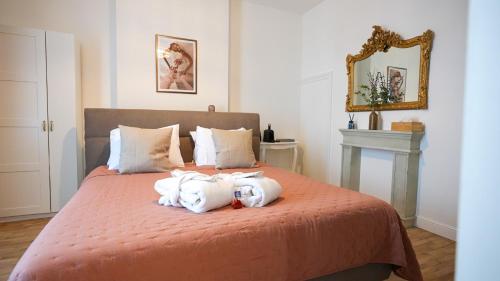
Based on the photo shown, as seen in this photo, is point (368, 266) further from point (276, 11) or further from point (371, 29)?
point (276, 11)

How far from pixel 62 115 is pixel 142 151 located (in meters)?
1.18

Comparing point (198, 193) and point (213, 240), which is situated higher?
point (198, 193)

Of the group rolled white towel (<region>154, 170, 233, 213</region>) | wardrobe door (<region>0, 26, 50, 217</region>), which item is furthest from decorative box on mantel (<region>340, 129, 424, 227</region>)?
wardrobe door (<region>0, 26, 50, 217</region>)

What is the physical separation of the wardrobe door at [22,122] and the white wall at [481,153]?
134 inches

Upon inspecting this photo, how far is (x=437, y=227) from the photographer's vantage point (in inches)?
99.6

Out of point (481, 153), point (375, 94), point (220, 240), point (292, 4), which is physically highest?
point (292, 4)

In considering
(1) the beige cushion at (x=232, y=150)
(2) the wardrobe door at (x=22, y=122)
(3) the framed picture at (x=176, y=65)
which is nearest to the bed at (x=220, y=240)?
(1) the beige cushion at (x=232, y=150)

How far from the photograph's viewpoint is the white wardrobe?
2.61 m

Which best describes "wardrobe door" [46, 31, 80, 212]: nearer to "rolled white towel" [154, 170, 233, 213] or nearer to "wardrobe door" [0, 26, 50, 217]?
"wardrobe door" [0, 26, 50, 217]

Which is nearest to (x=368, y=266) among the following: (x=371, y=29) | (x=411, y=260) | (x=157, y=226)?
(x=411, y=260)

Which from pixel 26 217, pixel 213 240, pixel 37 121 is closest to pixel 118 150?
pixel 37 121

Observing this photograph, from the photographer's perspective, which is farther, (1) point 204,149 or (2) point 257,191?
(1) point 204,149

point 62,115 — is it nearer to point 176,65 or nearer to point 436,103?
point 176,65

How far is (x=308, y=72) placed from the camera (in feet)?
13.8
